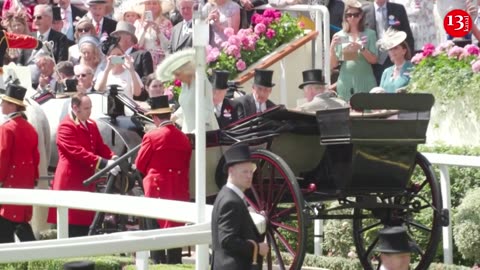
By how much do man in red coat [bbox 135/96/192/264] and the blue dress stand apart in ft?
10.4

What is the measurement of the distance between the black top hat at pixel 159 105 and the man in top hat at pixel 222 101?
2.07 ft

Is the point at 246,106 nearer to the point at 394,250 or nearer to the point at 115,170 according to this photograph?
the point at 115,170

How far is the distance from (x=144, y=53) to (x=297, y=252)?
6.36 meters

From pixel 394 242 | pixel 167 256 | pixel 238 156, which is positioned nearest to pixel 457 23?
pixel 167 256

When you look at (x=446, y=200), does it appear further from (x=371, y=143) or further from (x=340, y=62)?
(x=340, y=62)

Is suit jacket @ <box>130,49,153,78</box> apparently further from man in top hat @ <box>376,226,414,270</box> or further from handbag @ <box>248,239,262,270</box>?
man in top hat @ <box>376,226,414,270</box>

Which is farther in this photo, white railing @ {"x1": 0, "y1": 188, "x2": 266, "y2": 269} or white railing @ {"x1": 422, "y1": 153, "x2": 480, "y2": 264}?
white railing @ {"x1": 422, "y1": 153, "x2": 480, "y2": 264}

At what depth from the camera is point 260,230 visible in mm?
10000

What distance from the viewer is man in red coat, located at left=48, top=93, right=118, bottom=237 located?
14461 mm

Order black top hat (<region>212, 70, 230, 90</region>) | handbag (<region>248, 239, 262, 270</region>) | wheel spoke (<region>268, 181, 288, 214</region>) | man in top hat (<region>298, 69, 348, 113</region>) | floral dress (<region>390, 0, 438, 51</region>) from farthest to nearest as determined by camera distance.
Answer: floral dress (<region>390, 0, 438, 51</region>), black top hat (<region>212, 70, 230, 90</region>), man in top hat (<region>298, 69, 348, 113</region>), wheel spoke (<region>268, 181, 288, 214</region>), handbag (<region>248, 239, 262, 270</region>)

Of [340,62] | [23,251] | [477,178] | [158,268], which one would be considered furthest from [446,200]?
[23,251]

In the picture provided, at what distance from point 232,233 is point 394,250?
1.75 metres

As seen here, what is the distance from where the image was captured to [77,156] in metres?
14.6

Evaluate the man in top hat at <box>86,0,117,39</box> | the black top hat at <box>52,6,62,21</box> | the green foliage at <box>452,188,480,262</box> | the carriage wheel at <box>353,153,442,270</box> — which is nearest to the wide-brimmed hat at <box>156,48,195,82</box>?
the carriage wheel at <box>353,153,442,270</box>
